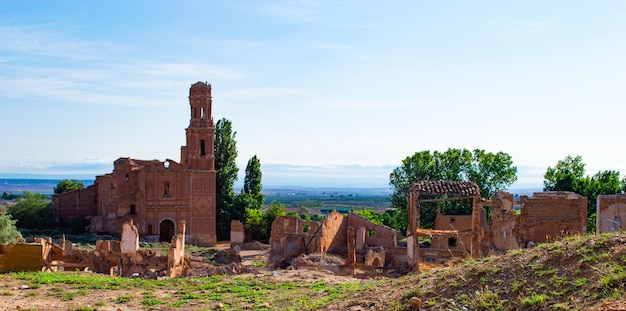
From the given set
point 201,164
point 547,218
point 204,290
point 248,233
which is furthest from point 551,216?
point 201,164

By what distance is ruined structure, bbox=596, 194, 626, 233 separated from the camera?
19.2 m

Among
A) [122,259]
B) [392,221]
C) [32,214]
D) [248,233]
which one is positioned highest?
[32,214]

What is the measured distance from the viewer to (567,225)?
2181 centimetres

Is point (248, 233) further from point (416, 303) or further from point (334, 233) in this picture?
point (416, 303)

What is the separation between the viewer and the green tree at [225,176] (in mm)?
53219

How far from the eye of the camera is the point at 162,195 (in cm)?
4903

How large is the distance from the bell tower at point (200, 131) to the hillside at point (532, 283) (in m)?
38.0

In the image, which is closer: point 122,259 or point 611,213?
point 611,213

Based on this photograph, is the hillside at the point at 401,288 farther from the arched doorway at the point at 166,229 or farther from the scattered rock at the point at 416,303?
the arched doorway at the point at 166,229

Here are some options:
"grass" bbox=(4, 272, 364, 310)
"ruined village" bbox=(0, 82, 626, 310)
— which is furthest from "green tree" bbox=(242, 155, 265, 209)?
"grass" bbox=(4, 272, 364, 310)

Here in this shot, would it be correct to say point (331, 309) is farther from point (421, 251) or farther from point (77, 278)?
point (421, 251)

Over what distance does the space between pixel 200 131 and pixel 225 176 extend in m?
7.04

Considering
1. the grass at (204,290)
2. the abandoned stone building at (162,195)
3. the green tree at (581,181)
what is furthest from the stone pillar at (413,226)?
the abandoned stone building at (162,195)

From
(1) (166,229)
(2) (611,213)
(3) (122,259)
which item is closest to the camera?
(2) (611,213)
